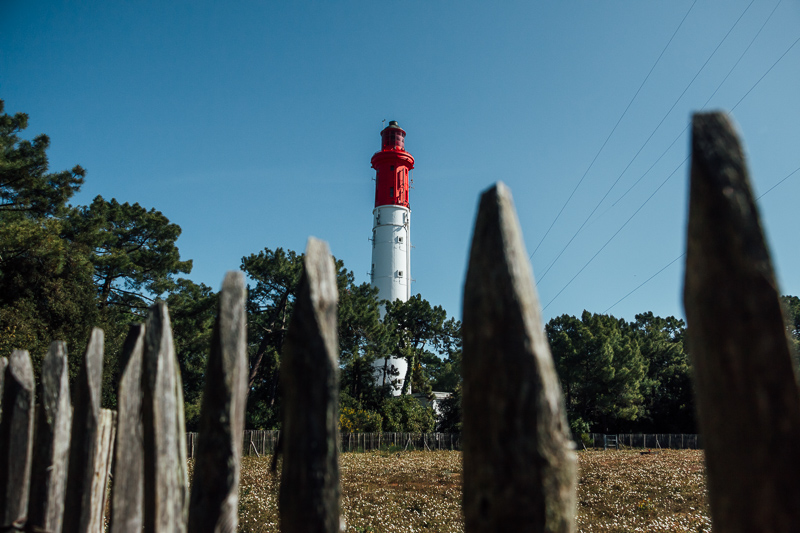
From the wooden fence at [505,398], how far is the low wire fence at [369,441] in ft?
83.6

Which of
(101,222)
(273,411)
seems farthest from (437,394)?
(101,222)

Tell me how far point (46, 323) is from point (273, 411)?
1672 centimetres

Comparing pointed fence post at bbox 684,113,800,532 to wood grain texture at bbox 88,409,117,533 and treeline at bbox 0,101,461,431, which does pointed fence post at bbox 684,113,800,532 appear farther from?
treeline at bbox 0,101,461,431

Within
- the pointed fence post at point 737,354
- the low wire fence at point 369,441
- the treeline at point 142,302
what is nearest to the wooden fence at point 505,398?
the pointed fence post at point 737,354

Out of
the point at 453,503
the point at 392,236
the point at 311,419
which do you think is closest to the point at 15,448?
the point at 311,419

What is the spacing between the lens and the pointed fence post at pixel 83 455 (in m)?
2.04

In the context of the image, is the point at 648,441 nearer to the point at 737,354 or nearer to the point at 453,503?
the point at 453,503

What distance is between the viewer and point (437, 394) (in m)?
45.3

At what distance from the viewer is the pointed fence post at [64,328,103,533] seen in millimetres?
2043

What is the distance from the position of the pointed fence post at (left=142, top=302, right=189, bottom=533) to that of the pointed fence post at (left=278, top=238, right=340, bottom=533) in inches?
19.4

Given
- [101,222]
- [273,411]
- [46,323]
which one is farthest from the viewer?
[273,411]

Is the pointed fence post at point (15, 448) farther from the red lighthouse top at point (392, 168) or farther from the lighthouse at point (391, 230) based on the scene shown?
the red lighthouse top at point (392, 168)

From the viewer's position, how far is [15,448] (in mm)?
2207

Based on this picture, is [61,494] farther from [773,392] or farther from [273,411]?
[273,411]
